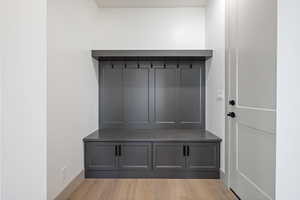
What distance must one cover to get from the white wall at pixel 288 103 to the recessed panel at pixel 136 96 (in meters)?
2.52

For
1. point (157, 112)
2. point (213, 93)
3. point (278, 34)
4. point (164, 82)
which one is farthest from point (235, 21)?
point (157, 112)

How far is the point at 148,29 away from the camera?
3947 mm

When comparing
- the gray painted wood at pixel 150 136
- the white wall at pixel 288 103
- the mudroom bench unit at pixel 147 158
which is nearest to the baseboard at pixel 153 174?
the mudroom bench unit at pixel 147 158

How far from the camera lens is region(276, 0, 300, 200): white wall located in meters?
1.59

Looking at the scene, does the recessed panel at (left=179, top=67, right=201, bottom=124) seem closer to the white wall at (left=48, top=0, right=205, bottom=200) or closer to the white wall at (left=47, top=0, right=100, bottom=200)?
the white wall at (left=48, top=0, right=205, bottom=200)

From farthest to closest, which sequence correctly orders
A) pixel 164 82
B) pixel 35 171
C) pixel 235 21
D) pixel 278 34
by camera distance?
1. pixel 164 82
2. pixel 235 21
3. pixel 278 34
4. pixel 35 171

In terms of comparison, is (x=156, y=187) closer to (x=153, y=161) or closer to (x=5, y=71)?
(x=153, y=161)

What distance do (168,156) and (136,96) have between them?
50.1 inches

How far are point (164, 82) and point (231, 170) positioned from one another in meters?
1.84

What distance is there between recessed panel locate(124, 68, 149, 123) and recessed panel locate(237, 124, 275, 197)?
183 centimetres

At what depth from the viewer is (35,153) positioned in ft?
4.42

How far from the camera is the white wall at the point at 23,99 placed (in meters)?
1.21

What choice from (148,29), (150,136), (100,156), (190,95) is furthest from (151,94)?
(100,156)

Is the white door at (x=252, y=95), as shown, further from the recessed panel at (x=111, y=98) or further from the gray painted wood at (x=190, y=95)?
the recessed panel at (x=111, y=98)
